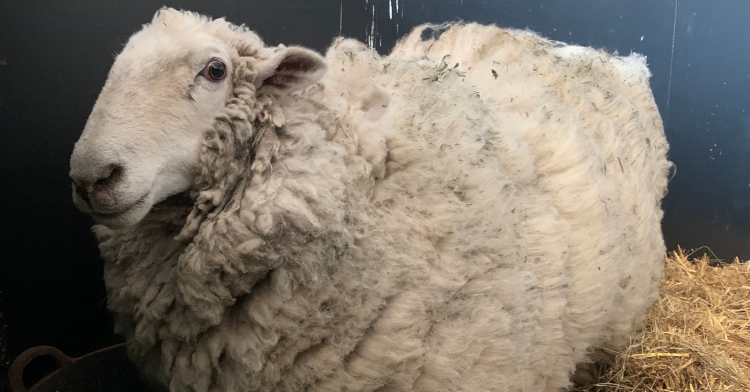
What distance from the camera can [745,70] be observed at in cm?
260

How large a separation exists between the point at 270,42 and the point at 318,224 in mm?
1153

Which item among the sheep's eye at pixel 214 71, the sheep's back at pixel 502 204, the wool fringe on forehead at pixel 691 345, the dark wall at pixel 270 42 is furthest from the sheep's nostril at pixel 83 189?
the wool fringe on forehead at pixel 691 345

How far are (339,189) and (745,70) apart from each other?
250 cm

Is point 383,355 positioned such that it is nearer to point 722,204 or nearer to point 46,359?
point 46,359

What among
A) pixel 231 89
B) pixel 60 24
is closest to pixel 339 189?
pixel 231 89

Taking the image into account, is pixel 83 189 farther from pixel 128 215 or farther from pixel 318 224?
pixel 318 224

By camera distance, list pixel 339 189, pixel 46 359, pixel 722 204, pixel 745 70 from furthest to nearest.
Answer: pixel 722 204, pixel 745 70, pixel 46 359, pixel 339 189

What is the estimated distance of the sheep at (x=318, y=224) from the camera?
925 millimetres

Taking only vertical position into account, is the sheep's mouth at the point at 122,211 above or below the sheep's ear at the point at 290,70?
below

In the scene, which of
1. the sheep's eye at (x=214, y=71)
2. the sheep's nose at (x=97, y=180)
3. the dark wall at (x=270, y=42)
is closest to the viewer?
the sheep's nose at (x=97, y=180)

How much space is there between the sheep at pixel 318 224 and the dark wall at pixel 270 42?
1.98 feet

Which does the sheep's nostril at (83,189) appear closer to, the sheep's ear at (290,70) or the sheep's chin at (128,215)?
the sheep's chin at (128,215)

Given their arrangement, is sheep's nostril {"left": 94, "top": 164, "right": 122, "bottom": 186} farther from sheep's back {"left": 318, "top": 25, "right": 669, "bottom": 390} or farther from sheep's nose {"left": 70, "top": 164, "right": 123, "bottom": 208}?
sheep's back {"left": 318, "top": 25, "right": 669, "bottom": 390}

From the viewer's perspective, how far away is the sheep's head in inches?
33.8
